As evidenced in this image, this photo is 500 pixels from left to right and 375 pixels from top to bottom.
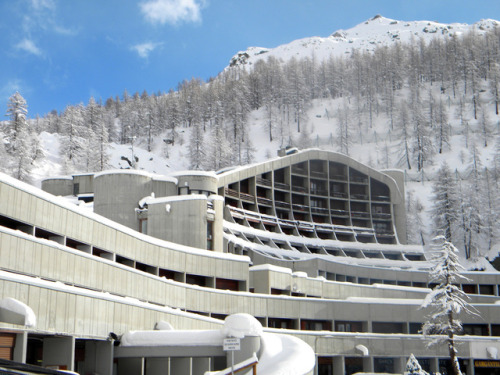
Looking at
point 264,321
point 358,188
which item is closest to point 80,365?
point 264,321

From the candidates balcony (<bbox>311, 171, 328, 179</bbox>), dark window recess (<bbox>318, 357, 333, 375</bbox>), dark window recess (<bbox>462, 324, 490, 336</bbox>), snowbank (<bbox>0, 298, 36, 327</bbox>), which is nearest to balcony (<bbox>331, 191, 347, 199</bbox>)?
balcony (<bbox>311, 171, 328, 179</bbox>)

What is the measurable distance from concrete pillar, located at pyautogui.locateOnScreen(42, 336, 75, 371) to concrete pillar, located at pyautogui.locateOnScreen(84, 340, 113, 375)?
9.48ft

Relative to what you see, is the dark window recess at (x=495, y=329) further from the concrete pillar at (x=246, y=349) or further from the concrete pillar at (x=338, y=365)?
the concrete pillar at (x=246, y=349)

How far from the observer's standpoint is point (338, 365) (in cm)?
4959

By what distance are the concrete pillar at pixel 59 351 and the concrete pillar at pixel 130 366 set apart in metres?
5.19

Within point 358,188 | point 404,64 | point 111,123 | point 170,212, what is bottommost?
point 170,212

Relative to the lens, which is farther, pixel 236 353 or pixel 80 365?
pixel 80 365

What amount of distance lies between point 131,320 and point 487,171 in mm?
97063

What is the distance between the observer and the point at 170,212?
53.5 m

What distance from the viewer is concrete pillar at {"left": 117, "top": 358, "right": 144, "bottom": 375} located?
30.6 meters

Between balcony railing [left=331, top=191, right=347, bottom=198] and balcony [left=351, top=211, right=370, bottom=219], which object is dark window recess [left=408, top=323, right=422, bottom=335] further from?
balcony railing [left=331, top=191, right=347, bottom=198]

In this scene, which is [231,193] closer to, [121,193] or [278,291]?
[121,193]

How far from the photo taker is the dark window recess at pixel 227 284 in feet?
164

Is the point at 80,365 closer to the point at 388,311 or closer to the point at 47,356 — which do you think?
the point at 47,356
